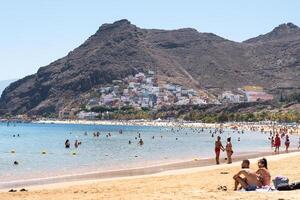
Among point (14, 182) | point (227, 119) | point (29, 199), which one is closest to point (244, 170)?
point (29, 199)

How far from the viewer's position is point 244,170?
49.9ft

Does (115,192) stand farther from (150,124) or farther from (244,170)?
(150,124)

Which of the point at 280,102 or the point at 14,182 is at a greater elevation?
the point at 280,102

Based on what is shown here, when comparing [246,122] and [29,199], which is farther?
[246,122]

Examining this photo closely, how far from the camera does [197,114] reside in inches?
7500

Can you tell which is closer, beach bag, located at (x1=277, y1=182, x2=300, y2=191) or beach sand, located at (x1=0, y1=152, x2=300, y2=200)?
beach sand, located at (x1=0, y1=152, x2=300, y2=200)

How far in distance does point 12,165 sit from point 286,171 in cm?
1918

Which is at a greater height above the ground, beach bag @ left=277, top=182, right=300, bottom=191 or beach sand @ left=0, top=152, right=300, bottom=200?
beach bag @ left=277, top=182, right=300, bottom=191

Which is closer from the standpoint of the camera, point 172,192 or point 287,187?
point 287,187

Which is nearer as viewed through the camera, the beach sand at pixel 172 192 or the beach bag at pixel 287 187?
the beach sand at pixel 172 192

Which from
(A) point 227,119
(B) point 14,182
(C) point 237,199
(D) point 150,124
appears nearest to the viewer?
(C) point 237,199

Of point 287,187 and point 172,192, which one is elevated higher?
point 287,187

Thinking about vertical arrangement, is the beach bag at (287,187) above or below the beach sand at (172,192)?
above

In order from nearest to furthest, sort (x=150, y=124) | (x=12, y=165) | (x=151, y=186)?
(x=151, y=186) → (x=12, y=165) → (x=150, y=124)
